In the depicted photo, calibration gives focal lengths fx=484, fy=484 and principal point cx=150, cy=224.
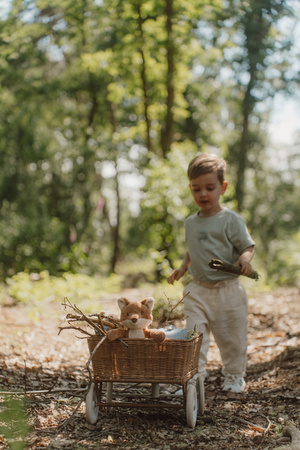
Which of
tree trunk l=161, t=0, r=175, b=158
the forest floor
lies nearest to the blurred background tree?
tree trunk l=161, t=0, r=175, b=158

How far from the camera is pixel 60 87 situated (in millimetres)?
13836

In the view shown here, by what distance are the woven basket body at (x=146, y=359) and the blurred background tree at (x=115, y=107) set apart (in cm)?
310

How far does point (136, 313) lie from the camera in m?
2.97

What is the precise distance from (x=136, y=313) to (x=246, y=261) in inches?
41.9

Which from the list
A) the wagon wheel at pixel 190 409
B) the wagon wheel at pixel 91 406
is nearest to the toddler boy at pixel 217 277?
the wagon wheel at pixel 190 409

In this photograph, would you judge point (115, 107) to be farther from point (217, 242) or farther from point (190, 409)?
point (190, 409)

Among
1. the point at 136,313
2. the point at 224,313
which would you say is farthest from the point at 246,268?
the point at 136,313

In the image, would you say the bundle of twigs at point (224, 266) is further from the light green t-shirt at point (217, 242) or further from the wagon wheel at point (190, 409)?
the wagon wheel at point (190, 409)

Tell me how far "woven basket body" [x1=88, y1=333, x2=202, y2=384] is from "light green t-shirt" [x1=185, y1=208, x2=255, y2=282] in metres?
1.15

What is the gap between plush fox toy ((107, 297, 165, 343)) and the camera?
9.46 ft

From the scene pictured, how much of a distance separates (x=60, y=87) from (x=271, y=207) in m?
13.5

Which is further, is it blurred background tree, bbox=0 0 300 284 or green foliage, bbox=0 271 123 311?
green foliage, bbox=0 271 123 311

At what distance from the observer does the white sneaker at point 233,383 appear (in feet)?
13.0

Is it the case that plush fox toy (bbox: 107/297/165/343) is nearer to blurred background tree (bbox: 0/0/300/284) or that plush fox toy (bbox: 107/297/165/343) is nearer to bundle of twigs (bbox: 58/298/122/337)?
bundle of twigs (bbox: 58/298/122/337)
